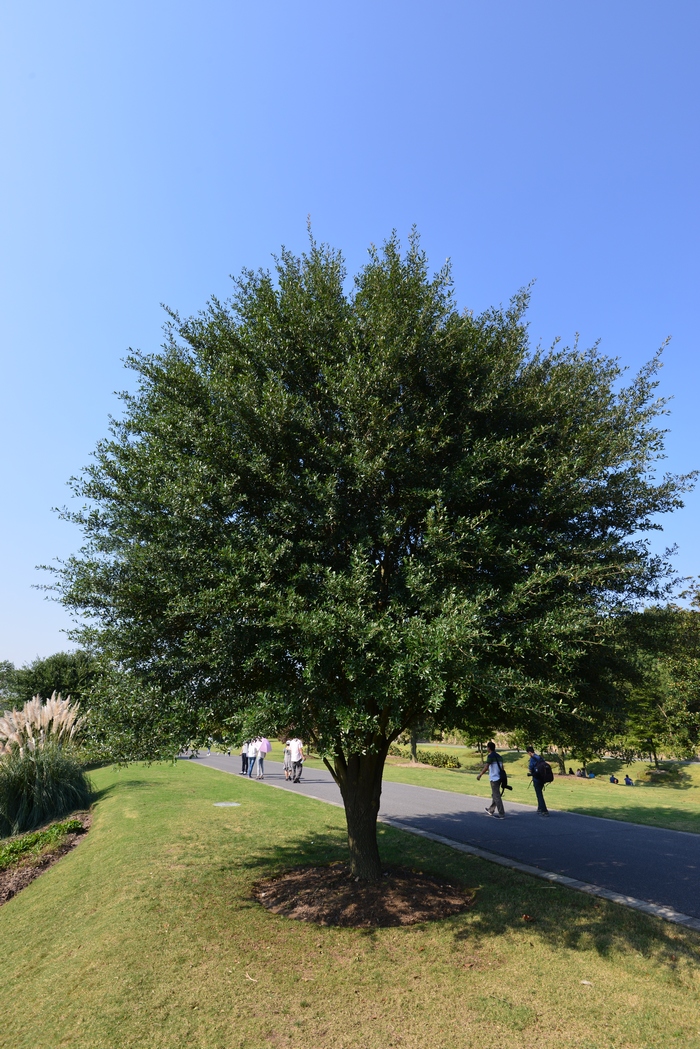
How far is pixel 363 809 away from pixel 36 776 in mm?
10931

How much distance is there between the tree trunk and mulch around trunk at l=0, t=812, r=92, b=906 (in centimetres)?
714

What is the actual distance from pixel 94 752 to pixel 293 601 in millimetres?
3634

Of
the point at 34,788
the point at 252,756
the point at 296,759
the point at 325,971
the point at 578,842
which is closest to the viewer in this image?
the point at 325,971

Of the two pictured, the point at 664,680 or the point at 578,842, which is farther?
the point at 664,680

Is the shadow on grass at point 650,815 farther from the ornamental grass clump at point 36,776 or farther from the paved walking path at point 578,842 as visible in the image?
the ornamental grass clump at point 36,776

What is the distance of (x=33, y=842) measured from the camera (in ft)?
44.4

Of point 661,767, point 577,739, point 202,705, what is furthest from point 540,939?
point 661,767

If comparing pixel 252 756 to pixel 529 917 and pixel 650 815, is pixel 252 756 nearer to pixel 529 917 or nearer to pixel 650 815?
pixel 650 815

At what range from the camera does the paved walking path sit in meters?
9.21

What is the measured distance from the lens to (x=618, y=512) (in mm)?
8570

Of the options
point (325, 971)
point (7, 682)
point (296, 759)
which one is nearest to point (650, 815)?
point (296, 759)

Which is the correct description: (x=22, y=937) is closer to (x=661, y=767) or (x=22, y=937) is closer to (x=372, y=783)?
(x=372, y=783)

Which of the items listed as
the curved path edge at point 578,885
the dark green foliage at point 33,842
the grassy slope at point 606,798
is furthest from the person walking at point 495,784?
the dark green foliage at point 33,842

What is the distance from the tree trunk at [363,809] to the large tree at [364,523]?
3cm
